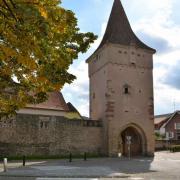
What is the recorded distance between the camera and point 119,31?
50.6 meters

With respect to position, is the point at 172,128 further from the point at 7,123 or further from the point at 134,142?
the point at 7,123

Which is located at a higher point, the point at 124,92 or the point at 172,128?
the point at 124,92

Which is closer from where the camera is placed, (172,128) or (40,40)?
(40,40)

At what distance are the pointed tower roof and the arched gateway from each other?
32.3 feet

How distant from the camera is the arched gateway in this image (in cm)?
4812

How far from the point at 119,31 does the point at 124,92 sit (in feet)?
25.9

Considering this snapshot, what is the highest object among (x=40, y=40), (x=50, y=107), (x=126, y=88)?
(x=126, y=88)

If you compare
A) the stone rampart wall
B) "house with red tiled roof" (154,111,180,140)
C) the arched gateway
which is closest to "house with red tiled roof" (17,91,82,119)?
the stone rampart wall

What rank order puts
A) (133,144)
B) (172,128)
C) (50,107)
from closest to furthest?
(50,107)
(133,144)
(172,128)

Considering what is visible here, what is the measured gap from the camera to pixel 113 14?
173 ft

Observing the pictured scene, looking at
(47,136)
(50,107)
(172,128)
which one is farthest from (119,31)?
(172,128)

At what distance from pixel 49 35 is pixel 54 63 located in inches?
63.3

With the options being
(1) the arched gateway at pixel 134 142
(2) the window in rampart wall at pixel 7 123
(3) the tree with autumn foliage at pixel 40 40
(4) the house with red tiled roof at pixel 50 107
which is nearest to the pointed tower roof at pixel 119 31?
(4) the house with red tiled roof at pixel 50 107

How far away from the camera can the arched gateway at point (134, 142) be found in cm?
4812
